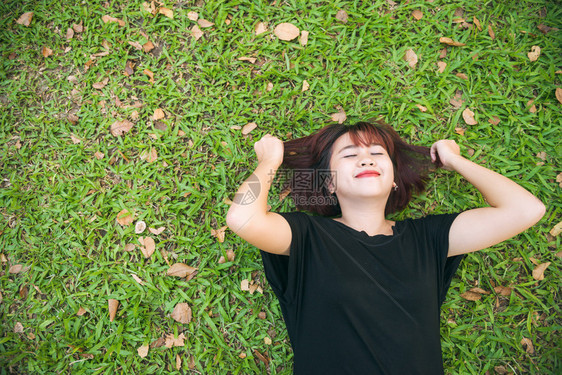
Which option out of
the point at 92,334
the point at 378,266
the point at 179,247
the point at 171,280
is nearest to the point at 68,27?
the point at 179,247

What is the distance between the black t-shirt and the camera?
2266mm

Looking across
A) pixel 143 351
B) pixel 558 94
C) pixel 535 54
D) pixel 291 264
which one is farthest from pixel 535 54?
pixel 143 351

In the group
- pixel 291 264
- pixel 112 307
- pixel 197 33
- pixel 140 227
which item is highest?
pixel 197 33

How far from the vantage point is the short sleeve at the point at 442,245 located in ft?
8.25

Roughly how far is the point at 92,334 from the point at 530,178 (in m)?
3.98

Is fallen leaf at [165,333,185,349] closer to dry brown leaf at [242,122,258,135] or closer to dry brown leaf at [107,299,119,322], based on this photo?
dry brown leaf at [107,299,119,322]

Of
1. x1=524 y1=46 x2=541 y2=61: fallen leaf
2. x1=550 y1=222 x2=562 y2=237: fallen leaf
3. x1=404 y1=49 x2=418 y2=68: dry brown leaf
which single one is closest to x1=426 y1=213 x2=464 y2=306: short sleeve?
x1=550 y1=222 x2=562 y2=237: fallen leaf

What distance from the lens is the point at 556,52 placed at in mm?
3268

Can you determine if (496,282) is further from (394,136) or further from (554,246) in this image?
(394,136)

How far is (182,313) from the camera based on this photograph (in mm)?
2965

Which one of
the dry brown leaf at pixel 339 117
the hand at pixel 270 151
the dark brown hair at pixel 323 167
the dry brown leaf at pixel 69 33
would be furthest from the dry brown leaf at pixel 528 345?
the dry brown leaf at pixel 69 33

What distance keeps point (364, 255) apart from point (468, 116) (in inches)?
69.5

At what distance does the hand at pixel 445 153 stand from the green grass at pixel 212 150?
31cm

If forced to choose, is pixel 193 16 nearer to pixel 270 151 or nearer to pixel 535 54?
pixel 270 151
